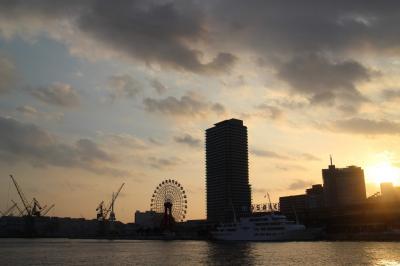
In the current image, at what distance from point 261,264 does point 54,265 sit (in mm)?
47638

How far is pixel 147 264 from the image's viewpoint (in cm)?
10219

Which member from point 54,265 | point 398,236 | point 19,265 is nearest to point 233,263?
point 54,265

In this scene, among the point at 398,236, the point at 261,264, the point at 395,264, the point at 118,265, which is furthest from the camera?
the point at 398,236

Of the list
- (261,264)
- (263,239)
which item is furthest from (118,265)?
(263,239)

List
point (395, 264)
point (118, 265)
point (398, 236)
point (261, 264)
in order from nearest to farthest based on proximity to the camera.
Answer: point (395, 264) → point (261, 264) → point (118, 265) → point (398, 236)

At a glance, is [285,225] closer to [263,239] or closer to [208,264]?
[263,239]

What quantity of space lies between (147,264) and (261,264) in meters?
26.9

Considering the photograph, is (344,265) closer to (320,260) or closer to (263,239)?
(320,260)

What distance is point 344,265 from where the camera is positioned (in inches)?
3460

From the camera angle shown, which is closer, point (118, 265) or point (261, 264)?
point (261, 264)

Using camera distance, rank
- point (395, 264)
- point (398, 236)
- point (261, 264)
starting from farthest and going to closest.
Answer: point (398, 236), point (261, 264), point (395, 264)

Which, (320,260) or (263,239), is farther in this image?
(263,239)

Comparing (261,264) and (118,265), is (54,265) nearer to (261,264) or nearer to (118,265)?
(118,265)

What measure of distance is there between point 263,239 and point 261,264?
343 ft
